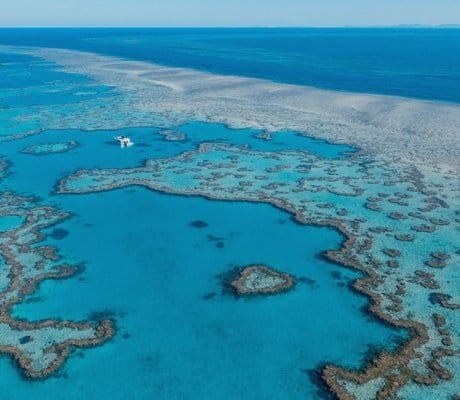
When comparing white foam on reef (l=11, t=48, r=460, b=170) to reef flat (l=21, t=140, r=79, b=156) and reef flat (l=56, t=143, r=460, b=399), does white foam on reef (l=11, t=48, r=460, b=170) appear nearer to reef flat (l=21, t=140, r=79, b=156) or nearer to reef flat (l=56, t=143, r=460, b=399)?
reef flat (l=56, t=143, r=460, b=399)

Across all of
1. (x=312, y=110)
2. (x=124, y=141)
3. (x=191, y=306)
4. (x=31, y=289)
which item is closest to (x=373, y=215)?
(x=191, y=306)

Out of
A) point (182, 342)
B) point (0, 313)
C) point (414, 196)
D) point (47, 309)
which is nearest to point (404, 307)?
point (182, 342)

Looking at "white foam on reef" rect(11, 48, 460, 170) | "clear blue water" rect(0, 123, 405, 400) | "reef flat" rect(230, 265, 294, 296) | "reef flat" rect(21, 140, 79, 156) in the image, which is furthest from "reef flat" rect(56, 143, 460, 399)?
"reef flat" rect(21, 140, 79, 156)

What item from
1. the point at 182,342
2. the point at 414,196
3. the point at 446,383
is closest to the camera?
the point at 446,383

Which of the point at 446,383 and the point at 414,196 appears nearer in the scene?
the point at 446,383

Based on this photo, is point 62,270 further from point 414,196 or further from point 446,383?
point 414,196

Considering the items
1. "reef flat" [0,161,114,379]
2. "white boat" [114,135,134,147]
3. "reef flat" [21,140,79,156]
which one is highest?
"white boat" [114,135,134,147]
